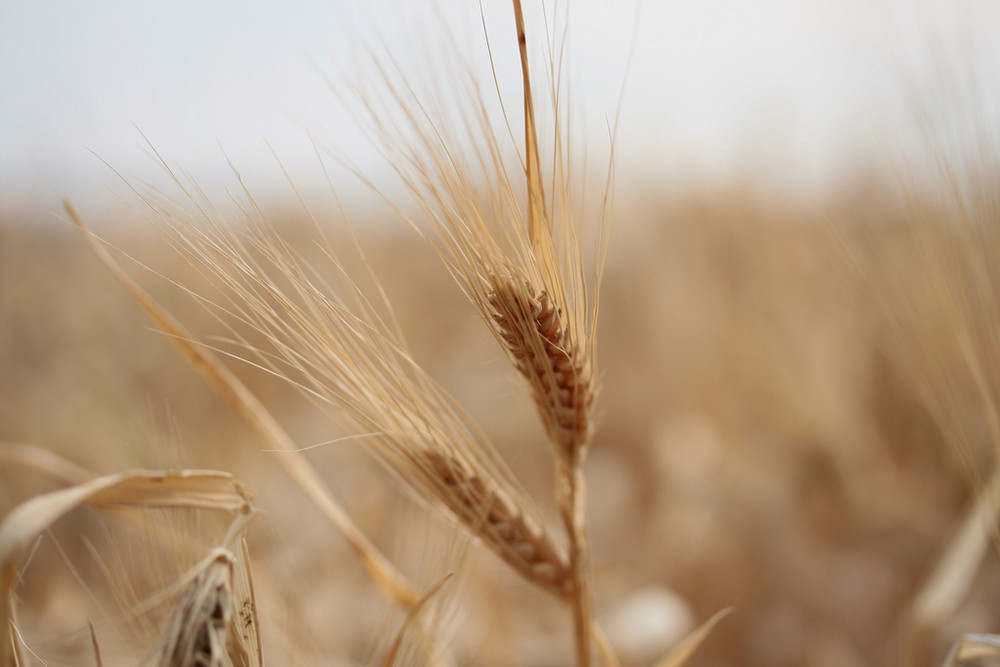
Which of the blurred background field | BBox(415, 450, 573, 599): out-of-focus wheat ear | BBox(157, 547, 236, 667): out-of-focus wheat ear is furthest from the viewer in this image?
the blurred background field

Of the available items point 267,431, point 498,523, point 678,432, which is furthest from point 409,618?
point 678,432

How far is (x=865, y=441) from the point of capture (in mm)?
1086

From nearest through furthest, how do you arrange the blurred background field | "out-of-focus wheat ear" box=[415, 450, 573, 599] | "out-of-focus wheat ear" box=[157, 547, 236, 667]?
"out-of-focus wheat ear" box=[157, 547, 236, 667] → "out-of-focus wheat ear" box=[415, 450, 573, 599] → the blurred background field

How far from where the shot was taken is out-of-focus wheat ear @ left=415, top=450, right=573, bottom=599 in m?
0.34

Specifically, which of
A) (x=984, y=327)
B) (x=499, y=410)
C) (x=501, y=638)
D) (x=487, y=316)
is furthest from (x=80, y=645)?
(x=984, y=327)

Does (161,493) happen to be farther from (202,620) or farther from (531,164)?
(531,164)

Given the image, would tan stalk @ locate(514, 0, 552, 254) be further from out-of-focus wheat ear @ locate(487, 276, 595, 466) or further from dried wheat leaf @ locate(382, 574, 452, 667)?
dried wheat leaf @ locate(382, 574, 452, 667)

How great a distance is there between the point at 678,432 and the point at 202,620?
1.05 meters

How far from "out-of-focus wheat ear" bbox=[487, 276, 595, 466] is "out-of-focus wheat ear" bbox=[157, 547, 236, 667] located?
17cm

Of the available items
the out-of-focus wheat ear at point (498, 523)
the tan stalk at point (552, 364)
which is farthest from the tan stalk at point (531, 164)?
the out-of-focus wheat ear at point (498, 523)

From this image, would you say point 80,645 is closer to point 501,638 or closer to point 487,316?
point 501,638

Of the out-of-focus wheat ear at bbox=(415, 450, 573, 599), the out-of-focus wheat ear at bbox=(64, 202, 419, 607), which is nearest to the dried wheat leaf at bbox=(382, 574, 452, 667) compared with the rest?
the out-of-focus wheat ear at bbox=(415, 450, 573, 599)

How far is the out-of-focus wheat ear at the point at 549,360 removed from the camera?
11.7 inches

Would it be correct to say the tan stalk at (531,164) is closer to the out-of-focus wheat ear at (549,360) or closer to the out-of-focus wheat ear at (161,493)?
the out-of-focus wheat ear at (549,360)
